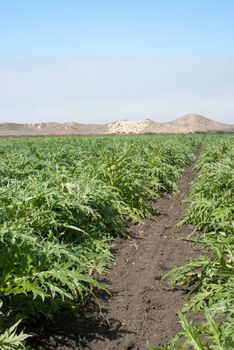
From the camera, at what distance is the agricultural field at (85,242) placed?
301 centimetres

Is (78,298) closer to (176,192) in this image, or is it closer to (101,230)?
(101,230)

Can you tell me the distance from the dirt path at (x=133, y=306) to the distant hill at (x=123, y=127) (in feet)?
325

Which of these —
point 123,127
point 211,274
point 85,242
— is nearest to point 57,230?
point 85,242

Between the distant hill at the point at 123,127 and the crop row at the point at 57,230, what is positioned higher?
the distant hill at the point at 123,127

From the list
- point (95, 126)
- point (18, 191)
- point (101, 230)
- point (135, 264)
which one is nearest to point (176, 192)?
point (101, 230)

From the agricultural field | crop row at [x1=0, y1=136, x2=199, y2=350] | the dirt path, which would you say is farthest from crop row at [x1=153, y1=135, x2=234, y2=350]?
crop row at [x1=0, y1=136, x2=199, y2=350]

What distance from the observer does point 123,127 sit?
109688mm

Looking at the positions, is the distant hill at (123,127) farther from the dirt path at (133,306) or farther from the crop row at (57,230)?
the dirt path at (133,306)

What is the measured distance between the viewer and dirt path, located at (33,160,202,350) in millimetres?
3242

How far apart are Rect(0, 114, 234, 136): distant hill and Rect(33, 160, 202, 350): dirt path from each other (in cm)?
9893

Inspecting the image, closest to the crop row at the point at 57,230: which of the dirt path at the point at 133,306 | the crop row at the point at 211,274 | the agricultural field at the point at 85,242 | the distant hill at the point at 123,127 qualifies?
the agricultural field at the point at 85,242

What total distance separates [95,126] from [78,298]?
11570 centimetres

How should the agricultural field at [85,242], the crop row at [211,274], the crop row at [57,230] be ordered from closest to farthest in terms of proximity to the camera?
the crop row at [211,274]
the agricultural field at [85,242]
the crop row at [57,230]

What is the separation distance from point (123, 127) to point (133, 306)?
107 m
